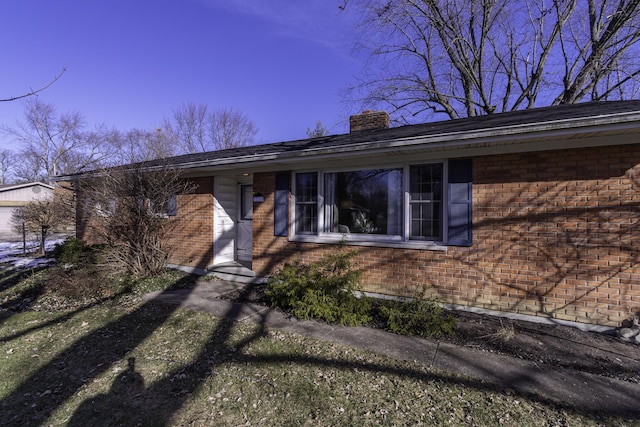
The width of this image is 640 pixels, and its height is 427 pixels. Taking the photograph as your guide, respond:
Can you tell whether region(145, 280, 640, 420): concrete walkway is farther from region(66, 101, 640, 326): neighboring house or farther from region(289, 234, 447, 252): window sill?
region(289, 234, 447, 252): window sill

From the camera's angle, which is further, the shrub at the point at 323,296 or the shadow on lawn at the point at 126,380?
the shrub at the point at 323,296

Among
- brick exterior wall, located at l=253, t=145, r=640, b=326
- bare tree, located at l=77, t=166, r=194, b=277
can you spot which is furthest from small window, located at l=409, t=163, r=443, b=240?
bare tree, located at l=77, t=166, r=194, b=277

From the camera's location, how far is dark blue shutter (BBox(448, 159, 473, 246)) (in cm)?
504

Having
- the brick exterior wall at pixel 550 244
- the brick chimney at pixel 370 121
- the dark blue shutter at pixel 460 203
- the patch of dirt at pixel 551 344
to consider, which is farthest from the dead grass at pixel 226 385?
the brick chimney at pixel 370 121

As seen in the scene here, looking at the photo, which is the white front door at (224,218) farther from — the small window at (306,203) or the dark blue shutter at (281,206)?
the small window at (306,203)

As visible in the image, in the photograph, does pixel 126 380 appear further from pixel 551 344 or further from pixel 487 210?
pixel 487 210

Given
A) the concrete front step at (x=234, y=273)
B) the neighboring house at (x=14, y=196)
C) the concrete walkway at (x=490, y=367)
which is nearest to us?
the concrete walkway at (x=490, y=367)

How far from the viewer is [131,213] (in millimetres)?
6898

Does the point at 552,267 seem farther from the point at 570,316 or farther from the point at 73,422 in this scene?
the point at 73,422

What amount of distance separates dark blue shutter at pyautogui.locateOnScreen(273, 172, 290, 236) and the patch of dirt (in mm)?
3756

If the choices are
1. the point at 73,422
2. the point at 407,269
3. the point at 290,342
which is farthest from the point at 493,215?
the point at 73,422

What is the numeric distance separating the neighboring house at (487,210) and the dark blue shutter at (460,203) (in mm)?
16

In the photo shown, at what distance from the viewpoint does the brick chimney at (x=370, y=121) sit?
29.1 ft

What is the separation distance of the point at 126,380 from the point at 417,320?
3522mm
